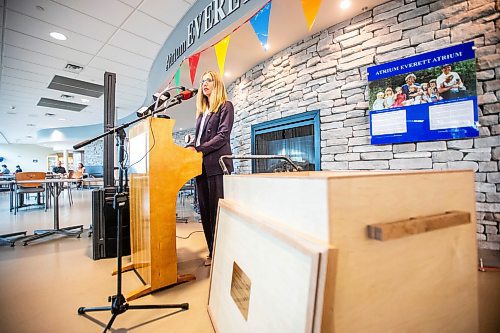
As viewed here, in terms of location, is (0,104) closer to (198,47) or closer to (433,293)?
(198,47)

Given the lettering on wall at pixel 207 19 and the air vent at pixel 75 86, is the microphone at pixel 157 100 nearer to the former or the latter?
the lettering on wall at pixel 207 19

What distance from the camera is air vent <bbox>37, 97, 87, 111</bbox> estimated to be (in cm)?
755

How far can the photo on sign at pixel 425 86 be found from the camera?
2129 mm

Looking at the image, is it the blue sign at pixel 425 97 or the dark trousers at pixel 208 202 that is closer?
the dark trousers at pixel 208 202

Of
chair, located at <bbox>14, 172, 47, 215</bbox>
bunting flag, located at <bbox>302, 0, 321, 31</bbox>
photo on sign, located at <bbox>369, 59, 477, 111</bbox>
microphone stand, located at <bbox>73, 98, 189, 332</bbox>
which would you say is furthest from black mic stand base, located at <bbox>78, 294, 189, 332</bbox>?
chair, located at <bbox>14, 172, 47, 215</bbox>

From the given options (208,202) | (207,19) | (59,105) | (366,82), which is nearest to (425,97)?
(366,82)

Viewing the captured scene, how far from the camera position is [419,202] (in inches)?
26.5

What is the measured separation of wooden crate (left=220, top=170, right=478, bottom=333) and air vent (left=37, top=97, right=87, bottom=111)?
949 centimetres

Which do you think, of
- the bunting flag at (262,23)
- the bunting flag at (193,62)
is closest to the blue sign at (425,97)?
the bunting flag at (262,23)

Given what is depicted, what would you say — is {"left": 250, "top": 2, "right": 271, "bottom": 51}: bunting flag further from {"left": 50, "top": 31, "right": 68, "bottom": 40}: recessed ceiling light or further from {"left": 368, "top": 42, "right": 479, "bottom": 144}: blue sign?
{"left": 50, "top": 31, "right": 68, "bottom": 40}: recessed ceiling light

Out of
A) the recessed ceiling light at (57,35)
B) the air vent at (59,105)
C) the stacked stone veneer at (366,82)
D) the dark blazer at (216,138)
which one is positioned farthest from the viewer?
the air vent at (59,105)

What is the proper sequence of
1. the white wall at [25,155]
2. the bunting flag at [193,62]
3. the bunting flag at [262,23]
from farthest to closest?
the white wall at [25,155] → the bunting flag at [193,62] → the bunting flag at [262,23]

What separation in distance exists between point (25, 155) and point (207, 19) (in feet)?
76.4

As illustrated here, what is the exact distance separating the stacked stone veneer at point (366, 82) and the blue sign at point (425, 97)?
0.07 m
